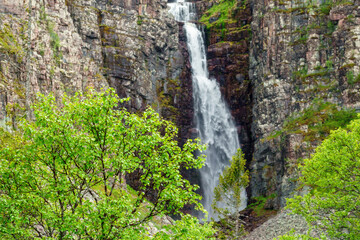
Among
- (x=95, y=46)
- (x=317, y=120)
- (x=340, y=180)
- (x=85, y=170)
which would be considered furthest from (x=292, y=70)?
(x=85, y=170)

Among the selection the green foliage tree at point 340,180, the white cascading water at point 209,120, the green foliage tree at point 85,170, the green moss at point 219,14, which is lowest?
the white cascading water at point 209,120

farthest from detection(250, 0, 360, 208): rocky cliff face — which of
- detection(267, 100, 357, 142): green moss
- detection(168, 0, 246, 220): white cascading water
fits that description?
detection(168, 0, 246, 220): white cascading water

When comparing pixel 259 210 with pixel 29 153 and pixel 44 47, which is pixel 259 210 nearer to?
pixel 44 47

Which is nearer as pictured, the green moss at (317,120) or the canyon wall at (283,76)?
the green moss at (317,120)

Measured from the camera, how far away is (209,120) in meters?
96.5

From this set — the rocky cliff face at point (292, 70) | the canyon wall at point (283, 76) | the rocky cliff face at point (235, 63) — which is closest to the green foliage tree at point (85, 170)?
the canyon wall at point (283, 76)

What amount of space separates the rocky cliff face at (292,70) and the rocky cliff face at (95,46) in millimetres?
21788

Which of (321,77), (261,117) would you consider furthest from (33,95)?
(321,77)

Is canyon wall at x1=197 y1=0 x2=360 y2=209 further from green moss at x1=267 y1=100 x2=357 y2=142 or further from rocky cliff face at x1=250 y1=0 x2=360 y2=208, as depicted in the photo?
green moss at x1=267 y1=100 x2=357 y2=142

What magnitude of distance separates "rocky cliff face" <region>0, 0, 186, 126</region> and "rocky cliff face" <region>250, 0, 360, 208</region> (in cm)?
2179

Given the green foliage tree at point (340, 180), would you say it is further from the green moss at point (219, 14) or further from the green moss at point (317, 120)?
the green moss at point (219, 14)

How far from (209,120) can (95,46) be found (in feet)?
108

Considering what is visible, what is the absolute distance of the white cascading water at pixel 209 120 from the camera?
9100 cm

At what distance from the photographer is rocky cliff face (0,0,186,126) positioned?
5859cm
